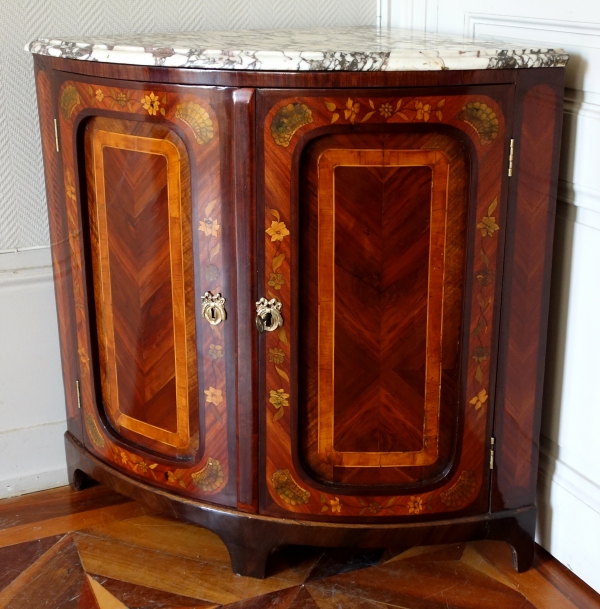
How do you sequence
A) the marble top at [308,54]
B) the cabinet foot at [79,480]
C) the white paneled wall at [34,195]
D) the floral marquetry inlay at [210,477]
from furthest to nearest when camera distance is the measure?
the cabinet foot at [79,480], the white paneled wall at [34,195], the floral marquetry inlay at [210,477], the marble top at [308,54]

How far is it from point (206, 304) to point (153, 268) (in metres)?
0.11

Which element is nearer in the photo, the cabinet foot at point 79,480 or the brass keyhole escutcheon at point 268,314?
the brass keyhole escutcheon at point 268,314

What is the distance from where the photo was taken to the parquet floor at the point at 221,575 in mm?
1337

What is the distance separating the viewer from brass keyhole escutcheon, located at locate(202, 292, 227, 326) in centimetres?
125

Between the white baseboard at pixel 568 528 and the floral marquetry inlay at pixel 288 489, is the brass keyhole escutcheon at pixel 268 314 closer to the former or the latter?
the floral marquetry inlay at pixel 288 489

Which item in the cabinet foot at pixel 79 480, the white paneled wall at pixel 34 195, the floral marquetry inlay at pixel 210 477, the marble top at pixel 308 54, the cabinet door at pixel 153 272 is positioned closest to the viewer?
the marble top at pixel 308 54

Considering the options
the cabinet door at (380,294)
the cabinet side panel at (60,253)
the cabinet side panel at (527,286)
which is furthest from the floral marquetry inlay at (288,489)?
the cabinet side panel at (60,253)

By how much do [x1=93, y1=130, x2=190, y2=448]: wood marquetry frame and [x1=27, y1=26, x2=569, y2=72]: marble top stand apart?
0.13 meters

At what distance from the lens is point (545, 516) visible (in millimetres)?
1446

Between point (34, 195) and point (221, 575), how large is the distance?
0.75 meters

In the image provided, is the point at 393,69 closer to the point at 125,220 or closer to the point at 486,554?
the point at 125,220

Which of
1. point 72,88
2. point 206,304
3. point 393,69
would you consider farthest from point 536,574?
point 72,88

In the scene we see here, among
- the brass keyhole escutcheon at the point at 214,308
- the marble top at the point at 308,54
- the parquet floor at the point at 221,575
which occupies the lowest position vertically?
the parquet floor at the point at 221,575

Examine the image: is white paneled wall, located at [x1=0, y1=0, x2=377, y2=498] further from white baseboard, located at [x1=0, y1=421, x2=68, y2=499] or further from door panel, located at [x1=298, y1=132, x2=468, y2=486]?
door panel, located at [x1=298, y1=132, x2=468, y2=486]
